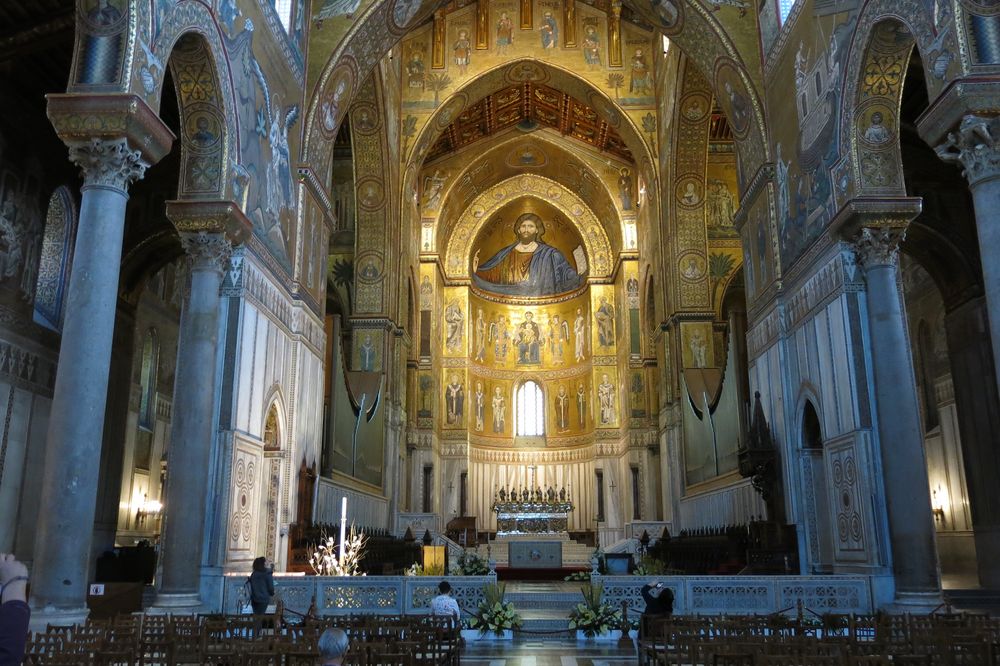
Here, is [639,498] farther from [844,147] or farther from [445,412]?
[844,147]

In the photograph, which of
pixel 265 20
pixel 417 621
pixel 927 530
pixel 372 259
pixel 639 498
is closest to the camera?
pixel 417 621

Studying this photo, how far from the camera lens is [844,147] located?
14.6m

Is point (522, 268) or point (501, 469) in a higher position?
point (522, 268)

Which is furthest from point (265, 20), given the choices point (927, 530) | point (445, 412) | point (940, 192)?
point (445, 412)

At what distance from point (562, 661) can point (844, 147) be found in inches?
395

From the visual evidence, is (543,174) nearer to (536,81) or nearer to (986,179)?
(536,81)

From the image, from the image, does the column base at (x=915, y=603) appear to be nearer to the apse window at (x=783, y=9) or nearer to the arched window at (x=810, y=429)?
the arched window at (x=810, y=429)

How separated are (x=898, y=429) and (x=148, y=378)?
65.0 ft

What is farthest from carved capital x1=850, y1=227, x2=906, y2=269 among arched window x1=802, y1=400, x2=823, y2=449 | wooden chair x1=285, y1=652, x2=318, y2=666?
wooden chair x1=285, y1=652, x2=318, y2=666

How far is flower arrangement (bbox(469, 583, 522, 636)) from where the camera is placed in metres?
12.6

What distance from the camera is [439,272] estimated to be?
37875mm

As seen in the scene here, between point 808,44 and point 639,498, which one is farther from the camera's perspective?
point 639,498

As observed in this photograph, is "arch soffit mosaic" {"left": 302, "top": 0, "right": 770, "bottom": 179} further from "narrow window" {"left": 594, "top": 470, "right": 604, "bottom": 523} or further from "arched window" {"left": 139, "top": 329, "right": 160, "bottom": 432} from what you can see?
"narrow window" {"left": 594, "top": 470, "right": 604, "bottom": 523}

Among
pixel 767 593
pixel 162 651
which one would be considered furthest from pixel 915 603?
pixel 162 651
